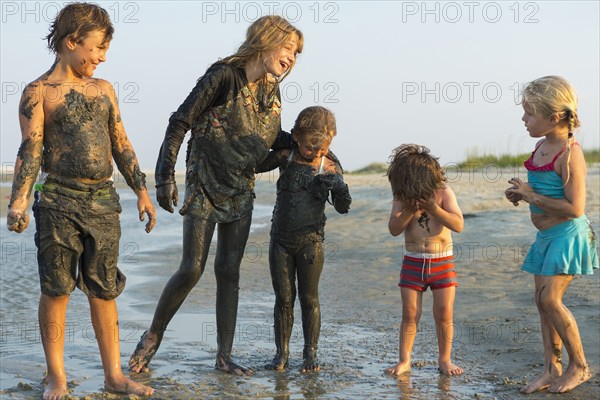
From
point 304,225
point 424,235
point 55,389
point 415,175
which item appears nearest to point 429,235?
point 424,235

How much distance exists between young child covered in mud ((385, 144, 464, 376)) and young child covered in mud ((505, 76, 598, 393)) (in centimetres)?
47

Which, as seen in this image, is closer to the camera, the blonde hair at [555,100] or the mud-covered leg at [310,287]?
the blonde hair at [555,100]

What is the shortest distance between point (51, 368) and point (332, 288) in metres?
4.56

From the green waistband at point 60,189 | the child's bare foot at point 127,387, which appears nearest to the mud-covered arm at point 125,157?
the green waistband at point 60,189

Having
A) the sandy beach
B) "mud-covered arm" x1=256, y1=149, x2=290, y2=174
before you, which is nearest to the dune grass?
the sandy beach

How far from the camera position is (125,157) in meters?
4.95

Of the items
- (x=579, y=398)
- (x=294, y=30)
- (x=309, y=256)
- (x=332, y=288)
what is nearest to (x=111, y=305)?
(x=309, y=256)

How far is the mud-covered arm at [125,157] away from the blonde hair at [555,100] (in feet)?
6.82

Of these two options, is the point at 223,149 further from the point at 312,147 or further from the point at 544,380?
the point at 544,380

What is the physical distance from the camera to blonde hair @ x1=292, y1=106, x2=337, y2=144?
18.1ft

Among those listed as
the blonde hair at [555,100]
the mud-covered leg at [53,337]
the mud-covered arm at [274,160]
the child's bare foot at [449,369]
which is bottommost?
the child's bare foot at [449,369]

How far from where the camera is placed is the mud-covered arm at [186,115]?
5305 mm

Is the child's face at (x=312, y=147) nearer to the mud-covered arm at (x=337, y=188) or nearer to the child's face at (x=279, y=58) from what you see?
the mud-covered arm at (x=337, y=188)

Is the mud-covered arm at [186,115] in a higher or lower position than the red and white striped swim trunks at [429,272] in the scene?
higher
